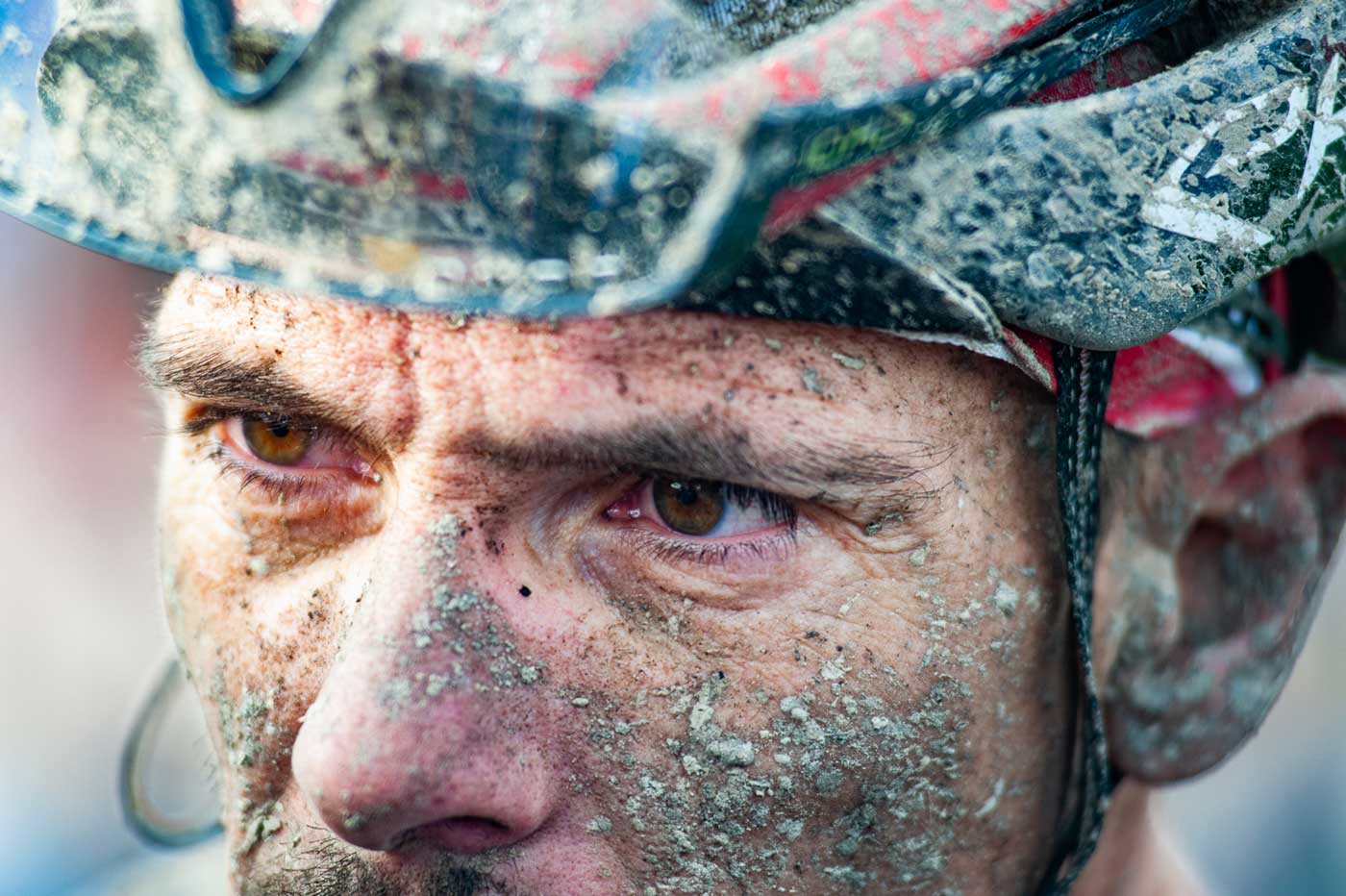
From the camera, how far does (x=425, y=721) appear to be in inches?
67.4

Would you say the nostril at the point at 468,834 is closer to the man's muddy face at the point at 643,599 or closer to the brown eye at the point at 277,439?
the man's muddy face at the point at 643,599

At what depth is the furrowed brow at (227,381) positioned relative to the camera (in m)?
1.91

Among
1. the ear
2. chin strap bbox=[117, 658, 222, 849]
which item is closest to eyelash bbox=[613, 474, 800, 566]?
the ear

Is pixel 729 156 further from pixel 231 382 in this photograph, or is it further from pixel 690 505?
pixel 231 382

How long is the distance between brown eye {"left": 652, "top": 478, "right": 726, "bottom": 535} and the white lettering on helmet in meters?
0.70

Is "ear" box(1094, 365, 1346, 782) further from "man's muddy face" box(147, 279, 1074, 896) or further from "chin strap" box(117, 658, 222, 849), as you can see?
"chin strap" box(117, 658, 222, 849)

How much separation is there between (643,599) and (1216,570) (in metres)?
1.09

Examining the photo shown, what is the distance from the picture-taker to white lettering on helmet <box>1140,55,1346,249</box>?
1783 millimetres

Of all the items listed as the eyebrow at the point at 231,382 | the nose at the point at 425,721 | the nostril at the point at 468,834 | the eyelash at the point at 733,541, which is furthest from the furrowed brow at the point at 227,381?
the nostril at the point at 468,834

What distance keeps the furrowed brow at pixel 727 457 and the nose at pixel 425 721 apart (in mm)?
196

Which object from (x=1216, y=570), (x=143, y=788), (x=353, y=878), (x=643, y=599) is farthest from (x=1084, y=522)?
(x=143, y=788)

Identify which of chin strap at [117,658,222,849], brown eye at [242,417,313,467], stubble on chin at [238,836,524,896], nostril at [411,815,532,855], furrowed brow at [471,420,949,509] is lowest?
chin strap at [117,658,222,849]

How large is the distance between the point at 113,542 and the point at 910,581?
19.5 feet

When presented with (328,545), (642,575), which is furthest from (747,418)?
(328,545)
